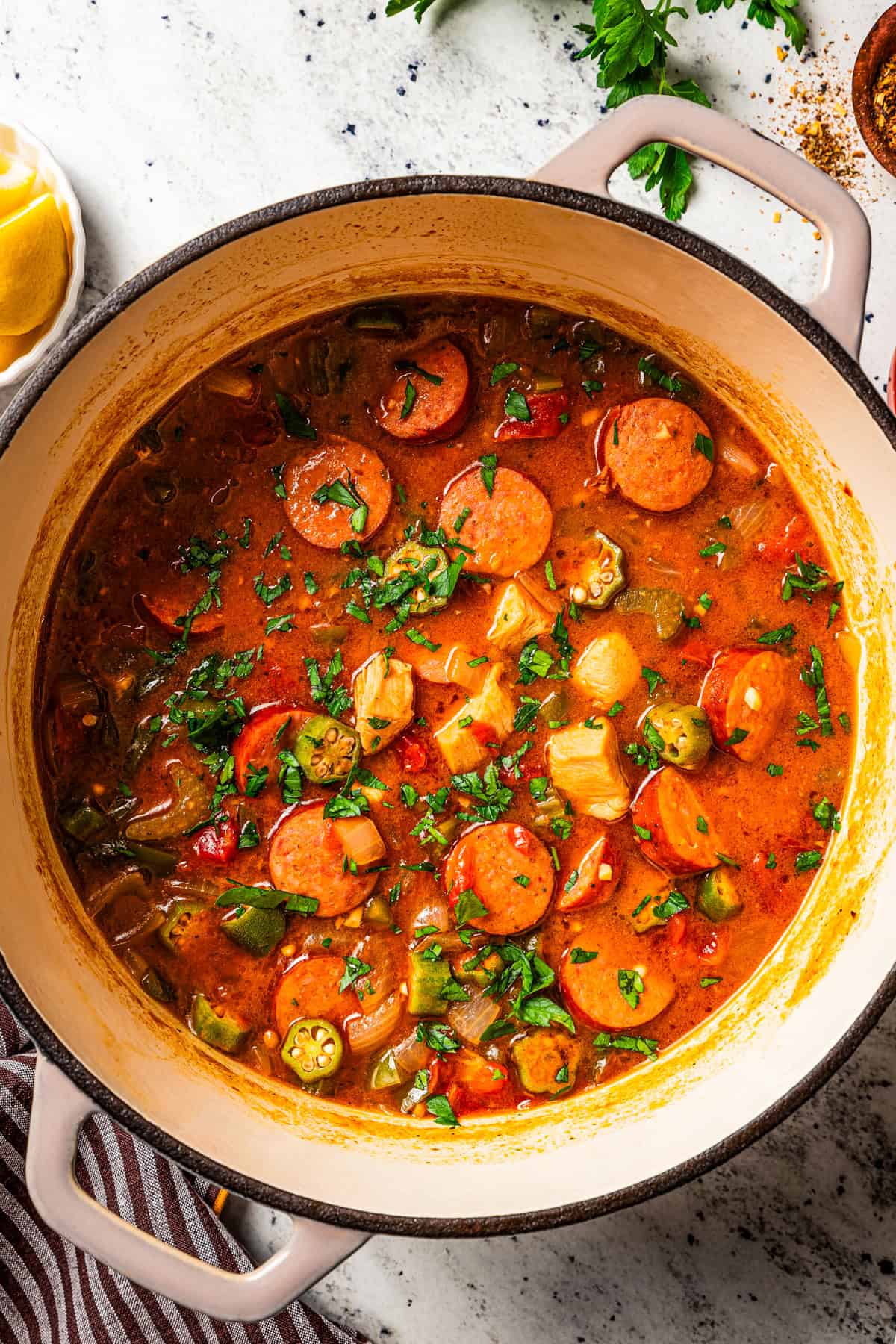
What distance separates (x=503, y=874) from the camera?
286 cm

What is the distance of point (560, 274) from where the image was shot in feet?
9.25

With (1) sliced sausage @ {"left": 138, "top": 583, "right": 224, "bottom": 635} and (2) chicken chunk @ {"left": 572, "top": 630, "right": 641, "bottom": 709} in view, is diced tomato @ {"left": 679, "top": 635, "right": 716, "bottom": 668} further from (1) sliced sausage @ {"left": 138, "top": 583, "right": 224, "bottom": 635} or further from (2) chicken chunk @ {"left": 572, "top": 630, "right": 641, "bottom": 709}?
(1) sliced sausage @ {"left": 138, "top": 583, "right": 224, "bottom": 635}

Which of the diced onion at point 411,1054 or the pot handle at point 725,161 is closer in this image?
the pot handle at point 725,161

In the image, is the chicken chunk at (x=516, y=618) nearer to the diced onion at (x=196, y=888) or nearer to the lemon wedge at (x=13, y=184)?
the diced onion at (x=196, y=888)

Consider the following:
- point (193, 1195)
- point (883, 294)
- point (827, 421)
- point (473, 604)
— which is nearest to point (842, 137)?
point (883, 294)

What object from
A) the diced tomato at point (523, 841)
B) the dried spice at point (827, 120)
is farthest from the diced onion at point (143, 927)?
the dried spice at point (827, 120)

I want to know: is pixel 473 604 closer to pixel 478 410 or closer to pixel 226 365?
pixel 478 410

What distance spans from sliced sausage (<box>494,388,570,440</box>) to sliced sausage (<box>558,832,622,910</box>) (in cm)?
101

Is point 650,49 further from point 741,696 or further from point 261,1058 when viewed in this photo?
point 261,1058

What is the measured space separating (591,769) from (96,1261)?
6.49ft

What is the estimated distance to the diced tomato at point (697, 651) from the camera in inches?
114

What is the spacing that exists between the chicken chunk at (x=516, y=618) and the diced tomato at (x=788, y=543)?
1.92 feet

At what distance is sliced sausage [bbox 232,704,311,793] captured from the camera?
9.33 ft

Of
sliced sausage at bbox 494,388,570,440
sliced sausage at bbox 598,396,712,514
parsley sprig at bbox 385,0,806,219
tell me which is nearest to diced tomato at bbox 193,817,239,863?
sliced sausage at bbox 494,388,570,440
